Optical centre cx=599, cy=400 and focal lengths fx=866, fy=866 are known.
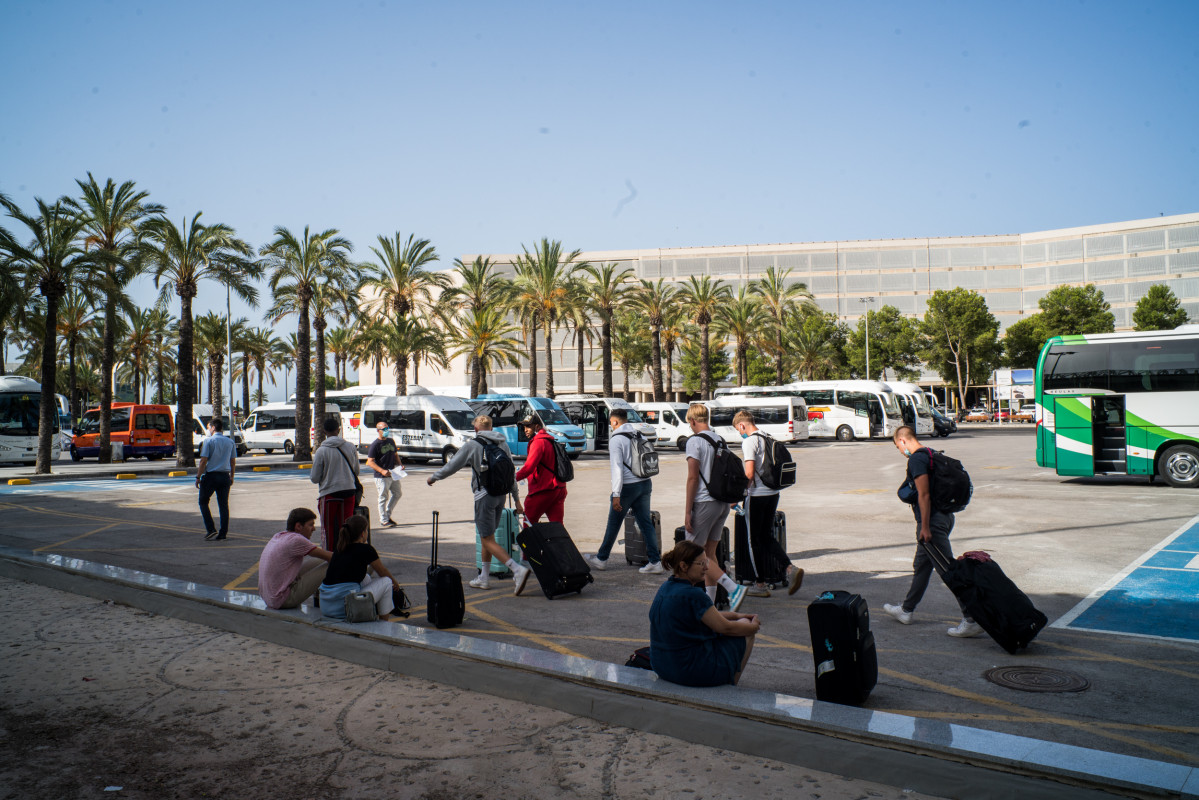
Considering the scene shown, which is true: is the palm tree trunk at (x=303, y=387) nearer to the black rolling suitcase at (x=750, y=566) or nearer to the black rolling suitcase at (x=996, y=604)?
the black rolling suitcase at (x=750, y=566)

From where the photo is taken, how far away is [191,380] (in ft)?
99.2

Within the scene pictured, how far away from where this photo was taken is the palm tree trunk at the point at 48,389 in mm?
26766

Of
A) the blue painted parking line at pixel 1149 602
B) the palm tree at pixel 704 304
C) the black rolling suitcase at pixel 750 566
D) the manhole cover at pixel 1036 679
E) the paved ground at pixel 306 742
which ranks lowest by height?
the paved ground at pixel 306 742

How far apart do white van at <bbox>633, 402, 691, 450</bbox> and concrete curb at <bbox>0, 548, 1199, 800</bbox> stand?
32611mm

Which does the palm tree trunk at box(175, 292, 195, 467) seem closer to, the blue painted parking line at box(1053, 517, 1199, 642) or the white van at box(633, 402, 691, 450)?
the white van at box(633, 402, 691, 450)

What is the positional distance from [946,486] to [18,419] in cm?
3444

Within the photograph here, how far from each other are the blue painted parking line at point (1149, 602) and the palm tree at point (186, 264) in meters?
28.3

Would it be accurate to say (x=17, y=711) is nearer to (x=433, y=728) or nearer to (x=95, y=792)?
(x=95, y=792)

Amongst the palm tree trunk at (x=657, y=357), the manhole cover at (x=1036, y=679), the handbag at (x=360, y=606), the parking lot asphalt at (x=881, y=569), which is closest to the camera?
the parking lot asphalt at (x=881, y=569)

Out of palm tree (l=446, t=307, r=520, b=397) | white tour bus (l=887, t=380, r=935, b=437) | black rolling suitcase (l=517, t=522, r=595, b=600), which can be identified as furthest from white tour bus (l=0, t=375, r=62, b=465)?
white tour bus (l=887, t=380, r=935, b=437)

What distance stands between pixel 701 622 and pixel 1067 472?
1615 cm

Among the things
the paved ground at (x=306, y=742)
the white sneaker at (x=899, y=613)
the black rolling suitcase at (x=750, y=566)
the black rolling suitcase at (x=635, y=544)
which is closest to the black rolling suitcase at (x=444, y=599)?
the paved ground at (x=306, y=742)

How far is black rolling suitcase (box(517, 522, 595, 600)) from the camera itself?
7.98 metres

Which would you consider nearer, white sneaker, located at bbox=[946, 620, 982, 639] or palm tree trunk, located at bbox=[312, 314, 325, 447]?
white sneaker, located at bbox=[946, 620, 982, 639]
